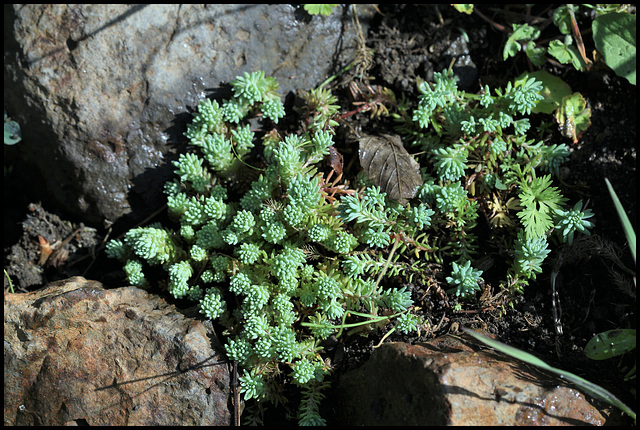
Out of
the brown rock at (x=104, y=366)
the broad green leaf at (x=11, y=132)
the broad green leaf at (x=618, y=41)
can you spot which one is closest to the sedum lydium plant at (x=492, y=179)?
the broad green leaf at (x=618, y=41)

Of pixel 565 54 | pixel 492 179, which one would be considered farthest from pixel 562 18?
pixel 492 179

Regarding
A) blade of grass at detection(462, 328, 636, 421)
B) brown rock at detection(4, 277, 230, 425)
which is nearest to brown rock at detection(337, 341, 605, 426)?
blade of grass at detection(462, 328, 636, 421)

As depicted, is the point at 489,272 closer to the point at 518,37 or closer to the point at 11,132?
the point at 518,37

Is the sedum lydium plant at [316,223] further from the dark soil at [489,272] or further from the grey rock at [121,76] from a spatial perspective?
the grey rock at [121,76]

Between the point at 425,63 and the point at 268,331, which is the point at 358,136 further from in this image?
the point at 268,331

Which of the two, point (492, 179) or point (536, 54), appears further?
point (536, 54)

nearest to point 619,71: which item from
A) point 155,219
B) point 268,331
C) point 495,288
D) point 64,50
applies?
point 495,288
